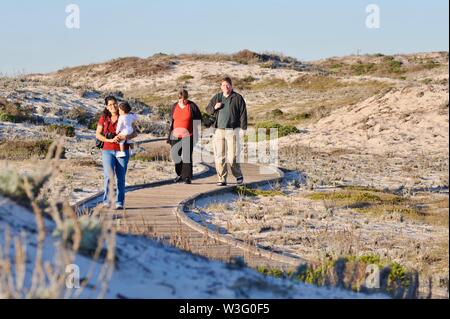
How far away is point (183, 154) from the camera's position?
15.8m

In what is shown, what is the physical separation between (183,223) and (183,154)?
4030 millimetres

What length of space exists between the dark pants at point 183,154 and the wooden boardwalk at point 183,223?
11.9 inches

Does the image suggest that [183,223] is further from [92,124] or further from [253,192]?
[92,124]

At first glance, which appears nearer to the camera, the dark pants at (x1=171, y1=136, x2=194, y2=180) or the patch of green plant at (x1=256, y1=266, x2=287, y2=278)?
the patch of green plant at (x1=256, y1=266, x2=287, y2=278)

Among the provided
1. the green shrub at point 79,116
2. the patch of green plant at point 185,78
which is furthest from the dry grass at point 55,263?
the patch of green plant at point 185,78

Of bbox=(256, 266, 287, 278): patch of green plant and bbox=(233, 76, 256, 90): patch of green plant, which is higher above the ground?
bbox=(256, 266, 287, 278): patch of green plant

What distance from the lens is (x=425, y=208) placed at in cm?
1595

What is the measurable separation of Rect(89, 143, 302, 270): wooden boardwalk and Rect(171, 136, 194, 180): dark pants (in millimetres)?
302

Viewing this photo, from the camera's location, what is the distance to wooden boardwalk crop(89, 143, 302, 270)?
936 cm

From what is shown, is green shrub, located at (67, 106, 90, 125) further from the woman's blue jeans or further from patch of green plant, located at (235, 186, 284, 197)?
the woman's blue jeans

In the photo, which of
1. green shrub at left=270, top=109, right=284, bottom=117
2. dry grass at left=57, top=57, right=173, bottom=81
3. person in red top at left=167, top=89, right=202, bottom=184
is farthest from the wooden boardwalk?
dry grass at left=57, top=57, right=173, bottom=81

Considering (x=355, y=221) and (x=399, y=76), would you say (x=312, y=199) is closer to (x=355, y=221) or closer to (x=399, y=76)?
(x=355, y=221)

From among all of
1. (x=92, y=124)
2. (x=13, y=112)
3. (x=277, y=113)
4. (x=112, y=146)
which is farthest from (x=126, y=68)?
(x=112, y=146)
